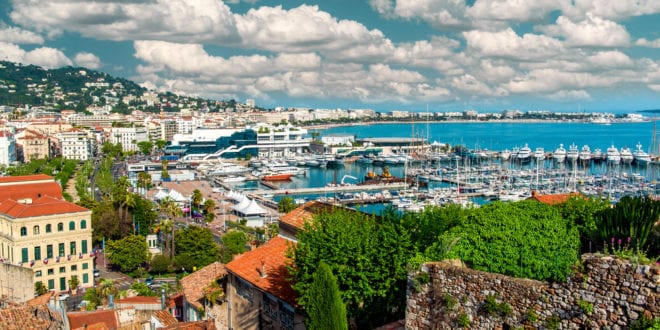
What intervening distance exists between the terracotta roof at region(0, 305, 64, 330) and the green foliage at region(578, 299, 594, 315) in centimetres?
989

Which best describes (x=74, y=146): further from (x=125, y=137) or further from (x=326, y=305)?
(x=326, y=305)

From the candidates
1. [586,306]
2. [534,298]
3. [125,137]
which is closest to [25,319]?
[534,298]

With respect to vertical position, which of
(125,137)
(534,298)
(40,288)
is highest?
(534,298)

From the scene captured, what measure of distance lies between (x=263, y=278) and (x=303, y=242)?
2.18 m

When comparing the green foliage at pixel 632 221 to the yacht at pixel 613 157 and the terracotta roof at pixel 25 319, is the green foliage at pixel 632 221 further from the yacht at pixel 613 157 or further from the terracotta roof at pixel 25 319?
the yacht at pixel 613 157

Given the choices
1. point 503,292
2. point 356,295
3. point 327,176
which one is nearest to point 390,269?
point 356,295

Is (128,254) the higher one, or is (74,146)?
(74,146)

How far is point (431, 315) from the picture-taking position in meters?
8.12

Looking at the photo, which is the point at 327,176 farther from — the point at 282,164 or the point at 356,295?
the point at 356,295

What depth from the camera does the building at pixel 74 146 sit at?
358 ft

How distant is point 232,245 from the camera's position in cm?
3338

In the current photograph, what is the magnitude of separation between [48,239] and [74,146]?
3462 inches

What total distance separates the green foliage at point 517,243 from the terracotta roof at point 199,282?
10.2 meters

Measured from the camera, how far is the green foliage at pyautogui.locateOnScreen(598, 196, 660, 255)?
25.1ft
